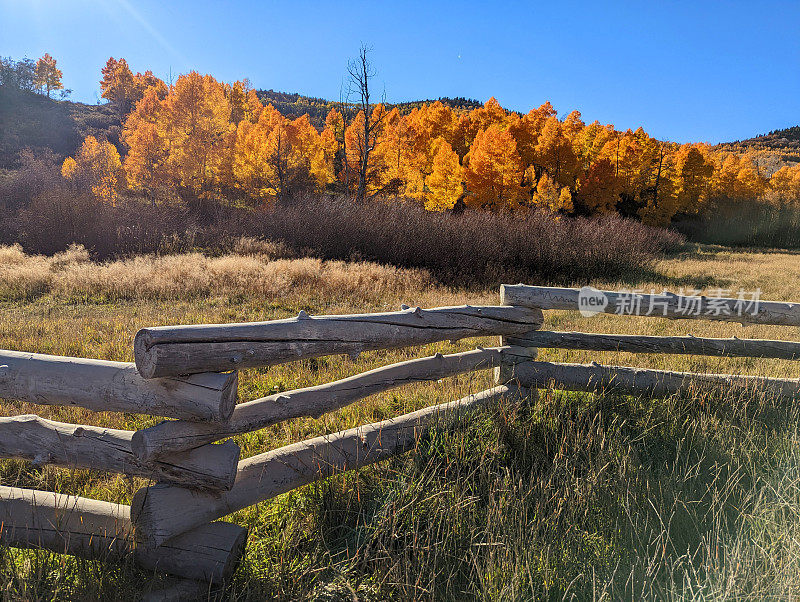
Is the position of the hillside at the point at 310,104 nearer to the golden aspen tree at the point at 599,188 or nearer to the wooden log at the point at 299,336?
the golden aspen tree at the point at 599,188

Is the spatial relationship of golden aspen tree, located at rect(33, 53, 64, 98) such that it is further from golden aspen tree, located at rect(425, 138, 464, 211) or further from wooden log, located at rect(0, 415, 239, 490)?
wooden log, located at rect(0, 415, 239, 490)

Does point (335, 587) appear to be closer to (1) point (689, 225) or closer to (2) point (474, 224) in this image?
(2) point (474, 224)

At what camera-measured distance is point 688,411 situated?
4.13 meters

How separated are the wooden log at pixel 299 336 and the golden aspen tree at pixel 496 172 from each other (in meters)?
26.6

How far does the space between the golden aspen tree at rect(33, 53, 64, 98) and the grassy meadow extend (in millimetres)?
111835

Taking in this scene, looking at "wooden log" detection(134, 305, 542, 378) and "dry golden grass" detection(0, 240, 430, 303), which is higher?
"wooden log" detection(134, 305, 542, 378)

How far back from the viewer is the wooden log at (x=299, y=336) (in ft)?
7.10

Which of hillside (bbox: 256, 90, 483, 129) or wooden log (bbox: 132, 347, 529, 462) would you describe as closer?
wooden log (bbox: 132, 347, 529, 462)

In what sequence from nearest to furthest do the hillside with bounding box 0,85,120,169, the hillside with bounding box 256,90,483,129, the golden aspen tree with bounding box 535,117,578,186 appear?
the golden aspen tree with bounding box 535,117,578,186 < the hillside with bounding box 0,85,120,169 < the hillside with bounding box 256,90,483,129

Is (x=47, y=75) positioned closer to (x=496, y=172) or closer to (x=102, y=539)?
(x=496, y=172)

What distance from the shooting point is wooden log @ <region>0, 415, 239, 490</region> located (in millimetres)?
2359

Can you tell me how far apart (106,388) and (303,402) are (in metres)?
1.22

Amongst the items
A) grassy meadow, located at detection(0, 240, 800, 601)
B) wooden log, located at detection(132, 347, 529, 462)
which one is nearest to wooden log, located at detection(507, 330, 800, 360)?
grassy meadow, located at detection(0, 240, 800, 601)

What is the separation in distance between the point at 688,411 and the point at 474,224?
40.0 ft
